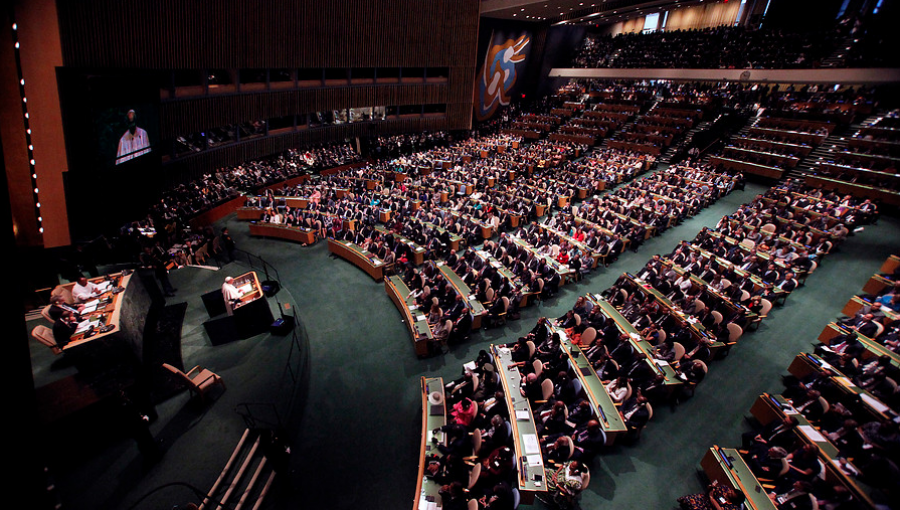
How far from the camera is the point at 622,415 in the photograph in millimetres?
6418

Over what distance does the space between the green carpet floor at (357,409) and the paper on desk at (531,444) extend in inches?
40.9

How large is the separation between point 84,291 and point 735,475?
12465 mm

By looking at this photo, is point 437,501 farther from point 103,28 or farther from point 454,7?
point 454,7

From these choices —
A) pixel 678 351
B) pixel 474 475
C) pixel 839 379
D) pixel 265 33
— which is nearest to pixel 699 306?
pixel 678 351

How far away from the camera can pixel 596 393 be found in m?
6.72

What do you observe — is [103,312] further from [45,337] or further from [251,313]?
[251,313]

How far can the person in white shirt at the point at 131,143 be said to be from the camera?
867cm

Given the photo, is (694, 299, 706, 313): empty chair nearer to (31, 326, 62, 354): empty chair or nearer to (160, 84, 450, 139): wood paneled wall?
(31, 326, 62, 354): empty chair

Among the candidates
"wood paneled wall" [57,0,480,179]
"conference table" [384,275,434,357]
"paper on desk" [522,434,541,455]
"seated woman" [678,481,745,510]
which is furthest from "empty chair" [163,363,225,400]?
"seated woman" [678,481,745,510]

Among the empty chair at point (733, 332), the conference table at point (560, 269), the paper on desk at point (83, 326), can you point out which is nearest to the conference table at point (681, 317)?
the empty chair at point (733, 332)

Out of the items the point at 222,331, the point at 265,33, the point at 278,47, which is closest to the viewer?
the point at 222,331

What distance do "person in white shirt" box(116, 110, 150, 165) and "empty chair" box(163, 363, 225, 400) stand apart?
519 cm

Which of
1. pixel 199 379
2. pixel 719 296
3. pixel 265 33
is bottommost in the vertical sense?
pixel 199 379

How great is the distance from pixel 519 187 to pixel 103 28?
14.9 m
